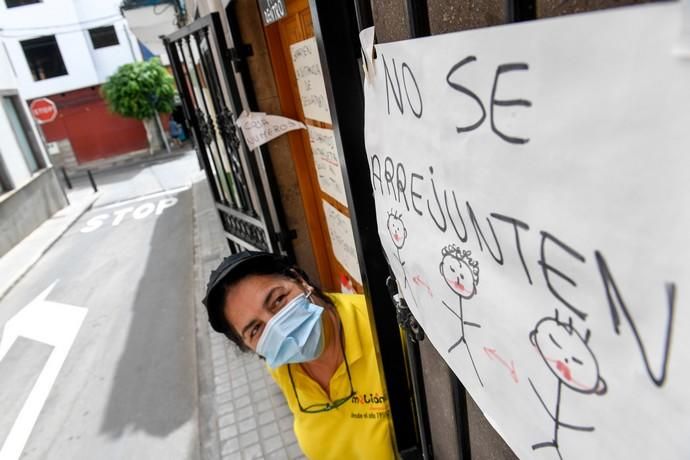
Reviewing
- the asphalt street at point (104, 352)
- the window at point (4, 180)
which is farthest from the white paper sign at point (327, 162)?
the window at point (4, 180)

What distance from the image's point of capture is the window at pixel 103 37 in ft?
74.3

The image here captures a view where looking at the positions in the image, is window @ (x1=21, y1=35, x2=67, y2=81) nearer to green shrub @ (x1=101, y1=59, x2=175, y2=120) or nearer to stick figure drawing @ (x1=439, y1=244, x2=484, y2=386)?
green shrub @ (x1=101, y1=59, x2=175, y2=120)

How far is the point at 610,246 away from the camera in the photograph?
0.46 meters

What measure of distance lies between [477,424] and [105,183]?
60.4 feet

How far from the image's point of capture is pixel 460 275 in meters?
0.79

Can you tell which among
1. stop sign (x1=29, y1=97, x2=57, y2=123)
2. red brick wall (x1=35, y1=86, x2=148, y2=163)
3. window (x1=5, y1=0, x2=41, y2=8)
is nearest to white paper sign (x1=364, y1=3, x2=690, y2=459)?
stop sign (x1=29, y1=97, x2=57, y2=123)

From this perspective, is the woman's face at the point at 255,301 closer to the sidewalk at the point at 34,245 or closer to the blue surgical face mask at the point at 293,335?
the blue surgical face mask at the point at 293,335

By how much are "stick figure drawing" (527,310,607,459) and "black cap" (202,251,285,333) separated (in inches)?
54.1

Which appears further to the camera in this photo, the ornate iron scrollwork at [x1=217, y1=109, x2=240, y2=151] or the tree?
the tree

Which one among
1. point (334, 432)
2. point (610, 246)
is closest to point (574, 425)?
point (610, 246)

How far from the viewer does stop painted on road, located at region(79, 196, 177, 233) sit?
411 inches

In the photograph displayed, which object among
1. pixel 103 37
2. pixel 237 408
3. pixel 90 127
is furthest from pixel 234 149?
pixel 103 37

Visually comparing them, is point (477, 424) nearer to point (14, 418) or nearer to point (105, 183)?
point (14, 418)

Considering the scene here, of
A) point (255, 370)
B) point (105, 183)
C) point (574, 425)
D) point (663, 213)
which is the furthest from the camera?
point (105, 183)
